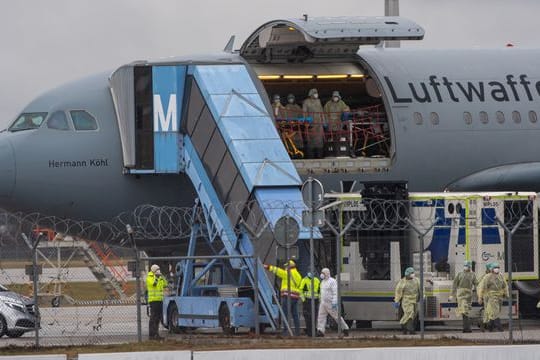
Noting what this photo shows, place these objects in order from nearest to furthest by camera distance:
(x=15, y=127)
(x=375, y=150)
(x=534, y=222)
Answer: (x=534, y=222), (x=15, y=127), (x=375, y=150)

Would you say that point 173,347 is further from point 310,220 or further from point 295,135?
point 295,135

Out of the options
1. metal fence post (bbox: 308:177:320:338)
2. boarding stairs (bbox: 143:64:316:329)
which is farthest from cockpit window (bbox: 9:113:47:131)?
metal fence post (bbox: 308:177:320:338)

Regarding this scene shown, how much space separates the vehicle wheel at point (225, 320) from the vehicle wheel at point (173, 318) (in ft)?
5.62

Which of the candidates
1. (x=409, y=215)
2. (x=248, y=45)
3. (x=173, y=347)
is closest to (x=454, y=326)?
(x=409, y=215)

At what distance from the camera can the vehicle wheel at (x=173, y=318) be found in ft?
97.8

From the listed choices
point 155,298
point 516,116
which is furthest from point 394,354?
point 516,116

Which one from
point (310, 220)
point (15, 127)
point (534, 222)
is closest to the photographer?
point (310, 220)

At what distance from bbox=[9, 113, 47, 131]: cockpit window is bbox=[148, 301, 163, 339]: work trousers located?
4988 mm

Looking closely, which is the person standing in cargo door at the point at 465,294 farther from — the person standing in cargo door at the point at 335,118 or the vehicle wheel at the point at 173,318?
the vehicle wheel at the point at 173,318

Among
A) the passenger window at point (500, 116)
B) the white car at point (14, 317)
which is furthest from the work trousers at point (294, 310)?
the passenger window at point (500, 116)

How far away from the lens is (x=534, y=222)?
29.2 metres

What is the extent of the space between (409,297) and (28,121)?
897 centimetres

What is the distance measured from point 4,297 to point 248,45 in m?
7.44

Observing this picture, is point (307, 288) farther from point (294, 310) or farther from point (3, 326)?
point (3, 326)
